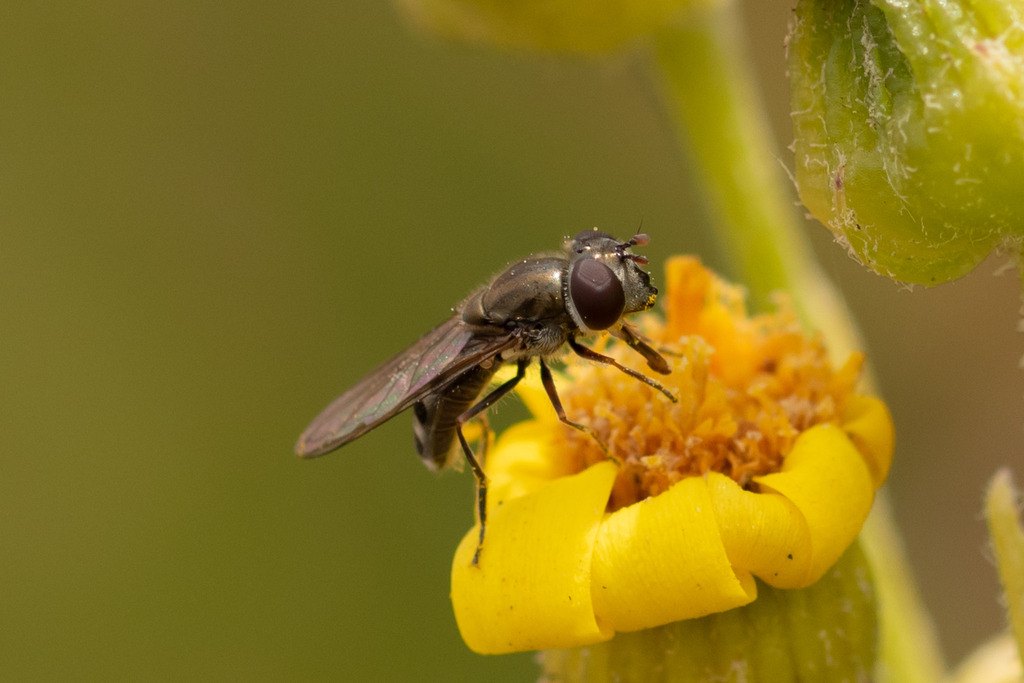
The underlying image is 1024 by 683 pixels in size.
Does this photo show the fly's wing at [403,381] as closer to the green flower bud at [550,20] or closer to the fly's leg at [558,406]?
the fly's leg at [558,406]

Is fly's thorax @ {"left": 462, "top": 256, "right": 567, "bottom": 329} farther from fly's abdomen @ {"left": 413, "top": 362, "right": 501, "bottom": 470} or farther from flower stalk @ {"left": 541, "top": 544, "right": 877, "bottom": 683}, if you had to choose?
flower stalk @ {"left": 541, "top": 544, "right": 877, "bottom": 683}

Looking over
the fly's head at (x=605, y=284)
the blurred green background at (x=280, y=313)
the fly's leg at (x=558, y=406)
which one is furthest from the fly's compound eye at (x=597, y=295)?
the blurred green background at (x=280, y=313)

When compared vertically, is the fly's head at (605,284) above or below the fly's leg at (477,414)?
above

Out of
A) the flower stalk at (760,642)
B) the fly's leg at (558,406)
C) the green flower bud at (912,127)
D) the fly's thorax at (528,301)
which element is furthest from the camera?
the fly's thorax at (528,301)

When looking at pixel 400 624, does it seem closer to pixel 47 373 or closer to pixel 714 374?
pixel 47 373

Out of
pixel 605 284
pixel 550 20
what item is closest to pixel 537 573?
pixel 605 284

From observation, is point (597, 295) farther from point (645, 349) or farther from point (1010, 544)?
point (1010, 544)

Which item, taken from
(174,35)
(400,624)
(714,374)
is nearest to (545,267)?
(714,374)
